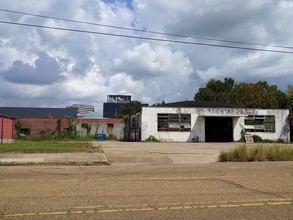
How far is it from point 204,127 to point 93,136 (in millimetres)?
18155

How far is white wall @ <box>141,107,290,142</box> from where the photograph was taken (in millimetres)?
44594

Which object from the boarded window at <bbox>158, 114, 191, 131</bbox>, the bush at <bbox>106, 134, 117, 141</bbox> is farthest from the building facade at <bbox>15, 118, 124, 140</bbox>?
the boarded window at <bbox>158, 114, 191, 131</bbox>

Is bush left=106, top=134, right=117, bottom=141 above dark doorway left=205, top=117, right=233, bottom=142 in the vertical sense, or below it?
below

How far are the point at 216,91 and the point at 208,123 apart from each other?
43.1 m

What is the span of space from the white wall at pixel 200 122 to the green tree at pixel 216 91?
119ft

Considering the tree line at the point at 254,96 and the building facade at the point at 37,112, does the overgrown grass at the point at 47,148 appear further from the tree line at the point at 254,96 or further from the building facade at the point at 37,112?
the building facade at the point at 37,112

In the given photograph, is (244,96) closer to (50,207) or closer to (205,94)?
(205,94)

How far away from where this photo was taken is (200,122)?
45844 millimetres

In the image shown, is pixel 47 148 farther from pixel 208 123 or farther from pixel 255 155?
pixel 208 123

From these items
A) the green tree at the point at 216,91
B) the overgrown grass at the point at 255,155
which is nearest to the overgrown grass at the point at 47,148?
the overgrown grass at the point at 255,155

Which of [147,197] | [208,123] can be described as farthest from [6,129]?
[147,197]

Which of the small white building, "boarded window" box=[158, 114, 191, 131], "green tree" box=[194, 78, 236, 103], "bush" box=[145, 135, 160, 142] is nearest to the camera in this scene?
"bush" box=[145, 135, 160, 142]

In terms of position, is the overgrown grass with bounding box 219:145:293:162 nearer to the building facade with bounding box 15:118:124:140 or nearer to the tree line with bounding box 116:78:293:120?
the building facade with bounding box 15:118:124:140

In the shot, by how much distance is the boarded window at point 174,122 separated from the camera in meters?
44.9
